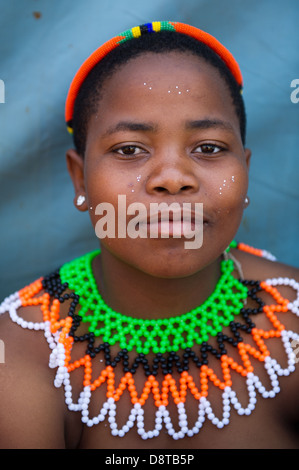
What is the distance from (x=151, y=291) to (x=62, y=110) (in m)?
0.88

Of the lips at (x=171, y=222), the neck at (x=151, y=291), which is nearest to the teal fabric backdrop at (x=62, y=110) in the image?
the neck at (x=151, y=291)

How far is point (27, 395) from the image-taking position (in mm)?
1298

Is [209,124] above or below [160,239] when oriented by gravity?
above

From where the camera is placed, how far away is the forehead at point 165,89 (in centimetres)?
128

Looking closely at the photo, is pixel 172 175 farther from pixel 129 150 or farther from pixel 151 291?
pixel 151 291

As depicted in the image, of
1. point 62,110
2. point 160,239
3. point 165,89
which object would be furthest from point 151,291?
point 62,110

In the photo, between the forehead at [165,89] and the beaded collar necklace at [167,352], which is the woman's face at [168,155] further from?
the beaded collar necklace at [167,352]

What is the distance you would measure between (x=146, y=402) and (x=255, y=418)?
299 millimetres

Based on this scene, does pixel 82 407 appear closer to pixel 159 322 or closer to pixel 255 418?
pixel 159 322

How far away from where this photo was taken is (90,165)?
4.58 ft

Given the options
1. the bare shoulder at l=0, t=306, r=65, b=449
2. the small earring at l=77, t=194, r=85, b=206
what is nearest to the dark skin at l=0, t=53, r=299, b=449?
the bare shoulder at l=0, t=306, r=65, b=449

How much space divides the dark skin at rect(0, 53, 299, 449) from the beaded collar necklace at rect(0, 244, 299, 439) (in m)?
0.02

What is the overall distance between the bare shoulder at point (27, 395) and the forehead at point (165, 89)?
643mm
